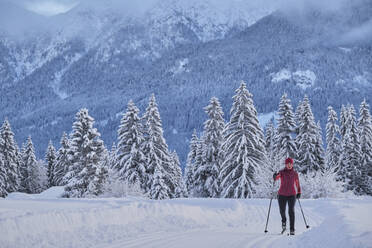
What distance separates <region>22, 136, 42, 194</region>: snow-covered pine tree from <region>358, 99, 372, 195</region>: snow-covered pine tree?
46.1 metres

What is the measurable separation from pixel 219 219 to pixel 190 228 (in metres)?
1.95

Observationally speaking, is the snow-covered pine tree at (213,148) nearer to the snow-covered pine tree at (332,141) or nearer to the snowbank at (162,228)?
the snow-covered pine tree at (332,141)

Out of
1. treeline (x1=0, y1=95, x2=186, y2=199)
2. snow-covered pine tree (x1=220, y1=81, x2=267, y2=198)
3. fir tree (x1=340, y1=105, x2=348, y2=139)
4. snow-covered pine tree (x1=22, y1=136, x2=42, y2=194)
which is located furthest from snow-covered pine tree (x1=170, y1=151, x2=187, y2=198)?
snow-covered pine tree (x1=22, y1=136, x2=42, y2=194)

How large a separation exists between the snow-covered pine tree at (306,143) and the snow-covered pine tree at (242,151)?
738 centimetres

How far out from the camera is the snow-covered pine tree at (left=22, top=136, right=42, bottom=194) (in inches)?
2382

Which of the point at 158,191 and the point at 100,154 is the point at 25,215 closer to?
the point at 158,191

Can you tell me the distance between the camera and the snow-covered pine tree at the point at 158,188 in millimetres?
35250

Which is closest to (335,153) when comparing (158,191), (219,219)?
(158,191)

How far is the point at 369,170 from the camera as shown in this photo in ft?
137

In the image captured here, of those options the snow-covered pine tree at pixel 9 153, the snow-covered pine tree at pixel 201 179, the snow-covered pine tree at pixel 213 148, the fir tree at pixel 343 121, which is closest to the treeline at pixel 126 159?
the snow-covered pine tree at pixel 201 179

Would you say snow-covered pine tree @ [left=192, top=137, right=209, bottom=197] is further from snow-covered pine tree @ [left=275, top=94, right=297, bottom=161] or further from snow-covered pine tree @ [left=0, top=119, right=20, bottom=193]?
snow-covered pine tree @ [left=0, top=119, right=20, bottom=193]

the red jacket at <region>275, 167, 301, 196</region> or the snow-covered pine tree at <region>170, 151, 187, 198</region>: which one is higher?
the red jacket at <region>275, 167, 301, 196</region>

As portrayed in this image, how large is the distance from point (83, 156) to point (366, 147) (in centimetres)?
2922

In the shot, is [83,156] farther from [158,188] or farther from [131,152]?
[158,188]
